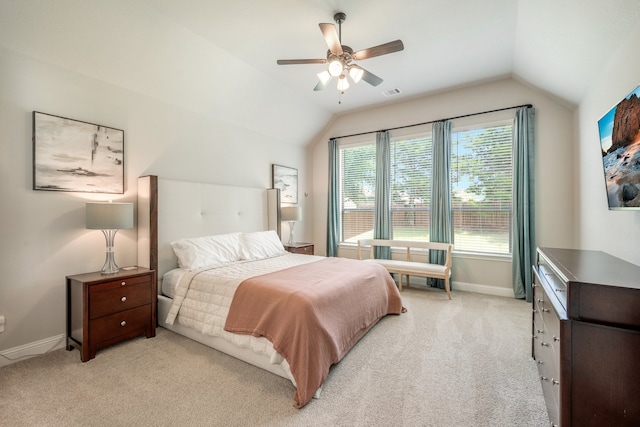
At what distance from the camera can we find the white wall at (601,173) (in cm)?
198

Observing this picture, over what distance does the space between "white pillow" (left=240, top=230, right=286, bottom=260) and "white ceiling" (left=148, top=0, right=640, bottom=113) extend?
232cm

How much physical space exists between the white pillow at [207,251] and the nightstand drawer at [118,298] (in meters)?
0.46

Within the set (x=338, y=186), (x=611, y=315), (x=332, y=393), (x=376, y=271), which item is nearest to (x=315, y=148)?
(x=338, y=186)

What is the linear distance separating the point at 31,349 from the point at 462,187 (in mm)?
5444

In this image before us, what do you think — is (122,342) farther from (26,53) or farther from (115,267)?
(26,53)

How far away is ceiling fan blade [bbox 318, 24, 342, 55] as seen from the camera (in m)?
2.25

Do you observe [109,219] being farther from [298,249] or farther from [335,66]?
[298,249]

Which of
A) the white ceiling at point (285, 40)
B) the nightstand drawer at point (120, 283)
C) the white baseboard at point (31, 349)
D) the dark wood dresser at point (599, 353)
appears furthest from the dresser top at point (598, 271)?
the white baseboard at point (31, 349)

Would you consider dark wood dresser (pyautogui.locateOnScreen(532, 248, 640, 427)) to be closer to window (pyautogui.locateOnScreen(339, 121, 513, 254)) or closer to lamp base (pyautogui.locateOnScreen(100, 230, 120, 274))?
window (pyautogui.locateOnScreen(339, 121, 513, 254))

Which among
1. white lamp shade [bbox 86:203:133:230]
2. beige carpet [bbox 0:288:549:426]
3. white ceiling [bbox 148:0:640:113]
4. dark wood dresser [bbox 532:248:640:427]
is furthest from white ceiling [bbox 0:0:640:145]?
beige carpet [bbox 0:288:549:426]

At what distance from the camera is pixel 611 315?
1214mm

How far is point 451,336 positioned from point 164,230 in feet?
11.1

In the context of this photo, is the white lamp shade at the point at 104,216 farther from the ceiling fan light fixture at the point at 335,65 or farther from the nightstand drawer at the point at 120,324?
the ceiling fan light fixture at the point at 335,65

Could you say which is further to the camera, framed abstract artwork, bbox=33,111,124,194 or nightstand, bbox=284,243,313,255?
nightstand, bbox=284,243,313,255
